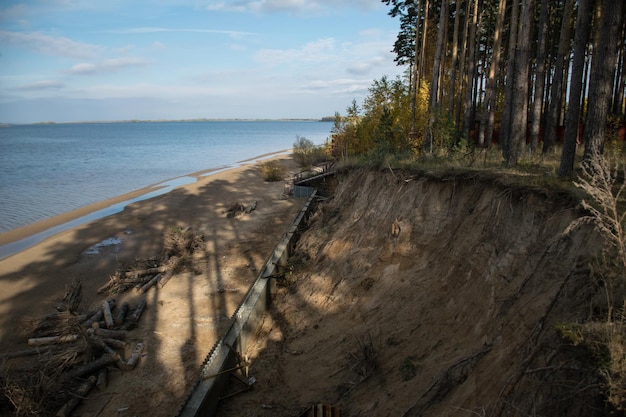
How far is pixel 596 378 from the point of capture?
3.96 m

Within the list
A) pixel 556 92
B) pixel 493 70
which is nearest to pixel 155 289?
pixel 556 92

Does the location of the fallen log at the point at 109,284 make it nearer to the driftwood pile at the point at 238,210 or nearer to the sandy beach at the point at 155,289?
the sandy beach at the point at 155,289

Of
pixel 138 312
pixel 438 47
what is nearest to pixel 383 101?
pixel 438 47

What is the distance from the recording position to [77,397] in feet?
30.0

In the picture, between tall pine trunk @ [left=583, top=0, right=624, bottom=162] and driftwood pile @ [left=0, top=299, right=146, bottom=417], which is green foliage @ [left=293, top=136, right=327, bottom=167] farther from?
tall pine trunk @ [left=583, top=0, right=624, bottom=162]

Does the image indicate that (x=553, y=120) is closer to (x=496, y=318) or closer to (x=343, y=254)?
(x=343, y=254)

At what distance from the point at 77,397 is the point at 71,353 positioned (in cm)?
140

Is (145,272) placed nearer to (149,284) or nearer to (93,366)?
(149,284)

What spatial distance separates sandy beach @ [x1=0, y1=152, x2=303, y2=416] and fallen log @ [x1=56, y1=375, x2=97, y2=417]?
0.17 metres

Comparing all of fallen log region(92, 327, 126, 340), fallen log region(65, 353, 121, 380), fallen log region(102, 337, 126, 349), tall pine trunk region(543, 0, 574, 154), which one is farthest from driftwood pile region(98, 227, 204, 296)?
tall pine trunk region(543, 0, 574, 154)

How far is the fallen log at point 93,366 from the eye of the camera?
962 cm

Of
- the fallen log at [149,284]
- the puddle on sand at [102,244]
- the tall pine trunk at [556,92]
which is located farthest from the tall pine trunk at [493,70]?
the puddle on sand at [102,244]

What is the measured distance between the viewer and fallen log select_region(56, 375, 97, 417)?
8.66 meters

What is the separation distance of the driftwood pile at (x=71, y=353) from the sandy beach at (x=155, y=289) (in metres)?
0.29
